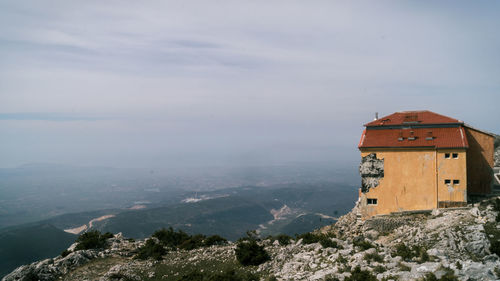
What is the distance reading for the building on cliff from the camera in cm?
2244

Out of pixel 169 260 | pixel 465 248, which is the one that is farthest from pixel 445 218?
pixel 169 260

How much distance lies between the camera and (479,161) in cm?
2403

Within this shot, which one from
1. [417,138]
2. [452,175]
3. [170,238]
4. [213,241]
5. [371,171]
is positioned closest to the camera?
[452,175]

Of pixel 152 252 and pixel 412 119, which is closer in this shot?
pixel 152 252

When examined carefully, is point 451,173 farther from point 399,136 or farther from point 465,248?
point 465,248

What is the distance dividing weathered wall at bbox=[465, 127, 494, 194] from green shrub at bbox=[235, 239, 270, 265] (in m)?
17.6

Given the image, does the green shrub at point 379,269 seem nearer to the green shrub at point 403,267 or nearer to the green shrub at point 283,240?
the green shrub at point 403,267

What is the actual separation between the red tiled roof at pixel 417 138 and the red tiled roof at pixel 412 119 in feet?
1.98


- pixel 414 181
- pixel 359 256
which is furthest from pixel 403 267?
pixel 414 181

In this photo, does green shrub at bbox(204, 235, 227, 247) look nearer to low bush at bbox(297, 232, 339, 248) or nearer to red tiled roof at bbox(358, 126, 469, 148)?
low bush at bbox(297, 232, 339, 248)

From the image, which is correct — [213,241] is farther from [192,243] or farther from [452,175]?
[452,175]

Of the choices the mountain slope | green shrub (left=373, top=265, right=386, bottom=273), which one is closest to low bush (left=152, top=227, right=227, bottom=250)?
green shrub (left=373, top=265, right=386, bottom=273)

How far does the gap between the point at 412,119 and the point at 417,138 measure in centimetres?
200

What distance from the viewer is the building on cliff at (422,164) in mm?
22438
